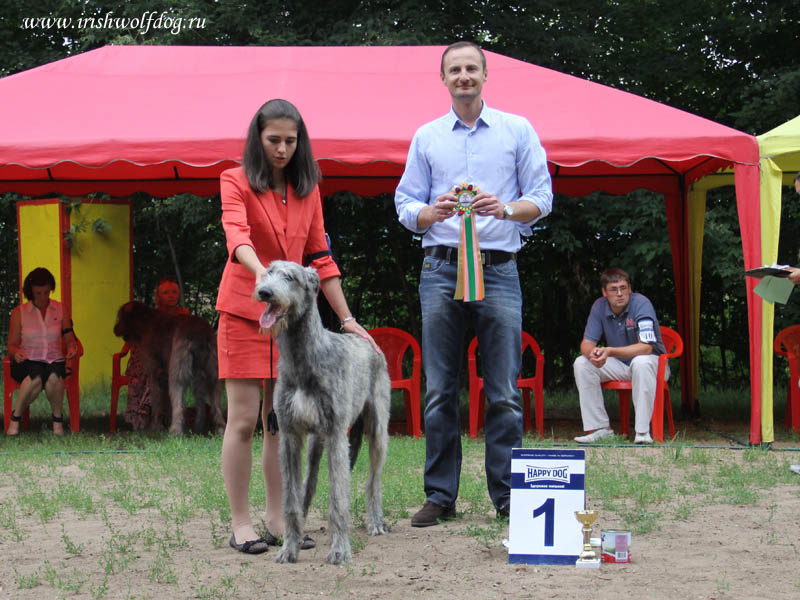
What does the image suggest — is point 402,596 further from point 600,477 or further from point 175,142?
point 175,142

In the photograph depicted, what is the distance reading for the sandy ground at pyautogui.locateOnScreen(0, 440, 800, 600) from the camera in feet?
11.0

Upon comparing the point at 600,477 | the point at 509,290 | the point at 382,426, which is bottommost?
the point at 600,477

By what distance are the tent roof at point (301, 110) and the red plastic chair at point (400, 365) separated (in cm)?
134

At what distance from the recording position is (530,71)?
838cm

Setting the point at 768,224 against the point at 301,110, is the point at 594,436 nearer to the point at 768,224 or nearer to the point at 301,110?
the point at 768,224

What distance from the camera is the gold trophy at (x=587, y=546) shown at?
3.58m

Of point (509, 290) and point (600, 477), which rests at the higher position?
point (509, 290)

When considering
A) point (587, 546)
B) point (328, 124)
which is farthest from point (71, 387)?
point (587, 546)

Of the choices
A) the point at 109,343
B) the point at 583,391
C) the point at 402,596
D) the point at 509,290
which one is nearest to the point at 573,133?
the point at 583,391

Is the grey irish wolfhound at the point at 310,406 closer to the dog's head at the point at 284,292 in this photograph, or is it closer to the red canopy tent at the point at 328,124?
the dog's head at the point at 284,292

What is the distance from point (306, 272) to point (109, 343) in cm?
813

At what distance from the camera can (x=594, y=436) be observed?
24.7ft

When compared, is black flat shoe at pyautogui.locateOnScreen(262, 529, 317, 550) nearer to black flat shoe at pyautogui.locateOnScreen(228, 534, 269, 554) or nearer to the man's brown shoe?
black flat shoe at pyautogui.locateOnScreen(228, 534, 269, 554)

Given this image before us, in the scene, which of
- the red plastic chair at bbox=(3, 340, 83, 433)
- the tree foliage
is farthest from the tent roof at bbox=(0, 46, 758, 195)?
the tree foliage
